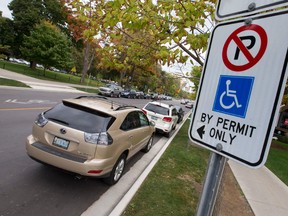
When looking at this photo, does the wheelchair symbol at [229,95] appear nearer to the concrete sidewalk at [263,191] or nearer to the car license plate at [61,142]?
the car license plate at [61,142]

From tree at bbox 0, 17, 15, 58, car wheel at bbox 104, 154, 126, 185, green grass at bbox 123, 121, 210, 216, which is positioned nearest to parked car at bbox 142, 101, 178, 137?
green grass at bbox 123, 121, 210, 216

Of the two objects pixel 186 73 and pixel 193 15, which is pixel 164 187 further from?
pixel 193 15

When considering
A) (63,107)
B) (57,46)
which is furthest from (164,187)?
(57,46)

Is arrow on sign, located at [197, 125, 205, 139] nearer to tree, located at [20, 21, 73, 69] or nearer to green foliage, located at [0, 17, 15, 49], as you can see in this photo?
tree, located at [20, 21, 73, 69]

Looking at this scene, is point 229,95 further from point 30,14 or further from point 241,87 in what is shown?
point 30,14

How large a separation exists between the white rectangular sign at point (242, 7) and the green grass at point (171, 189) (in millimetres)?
3899

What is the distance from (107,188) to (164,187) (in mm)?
1408

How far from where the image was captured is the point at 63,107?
5430 millimetres

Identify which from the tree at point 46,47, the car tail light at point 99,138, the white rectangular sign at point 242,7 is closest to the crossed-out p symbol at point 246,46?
the white rectangular sign at point 242,7

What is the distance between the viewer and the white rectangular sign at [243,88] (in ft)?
4.26

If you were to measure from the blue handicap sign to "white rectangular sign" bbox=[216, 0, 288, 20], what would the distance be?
1.35 feet

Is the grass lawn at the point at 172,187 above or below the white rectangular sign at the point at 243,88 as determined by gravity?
below

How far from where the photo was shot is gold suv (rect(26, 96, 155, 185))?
188 inches

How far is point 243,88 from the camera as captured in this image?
54.9 inches
